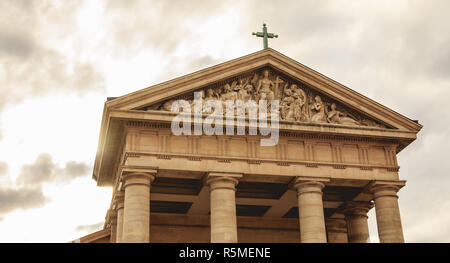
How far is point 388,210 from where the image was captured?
114ft

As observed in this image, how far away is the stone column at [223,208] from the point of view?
104 feet

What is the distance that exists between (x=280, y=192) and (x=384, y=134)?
7356 mm

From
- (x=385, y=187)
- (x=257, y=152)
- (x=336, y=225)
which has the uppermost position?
(x=257, y=152)

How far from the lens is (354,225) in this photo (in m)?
41.1

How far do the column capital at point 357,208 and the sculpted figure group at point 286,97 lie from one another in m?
6.63

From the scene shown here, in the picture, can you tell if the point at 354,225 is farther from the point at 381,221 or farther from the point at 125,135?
the point at 125,135

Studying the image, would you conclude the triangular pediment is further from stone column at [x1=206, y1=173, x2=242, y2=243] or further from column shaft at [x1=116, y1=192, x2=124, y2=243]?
column shaft at [x1=116, y1=192, x2=124, y2=243]

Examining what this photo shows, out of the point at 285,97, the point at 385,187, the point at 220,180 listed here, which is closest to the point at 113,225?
the point at 220,180

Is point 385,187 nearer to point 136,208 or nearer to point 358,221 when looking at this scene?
point 358,221

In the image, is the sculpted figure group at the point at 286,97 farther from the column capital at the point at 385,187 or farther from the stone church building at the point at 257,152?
the column capital at the point at 385,187

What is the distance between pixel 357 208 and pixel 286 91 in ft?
34.4

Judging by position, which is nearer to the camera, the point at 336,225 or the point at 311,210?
the point at 311,210
